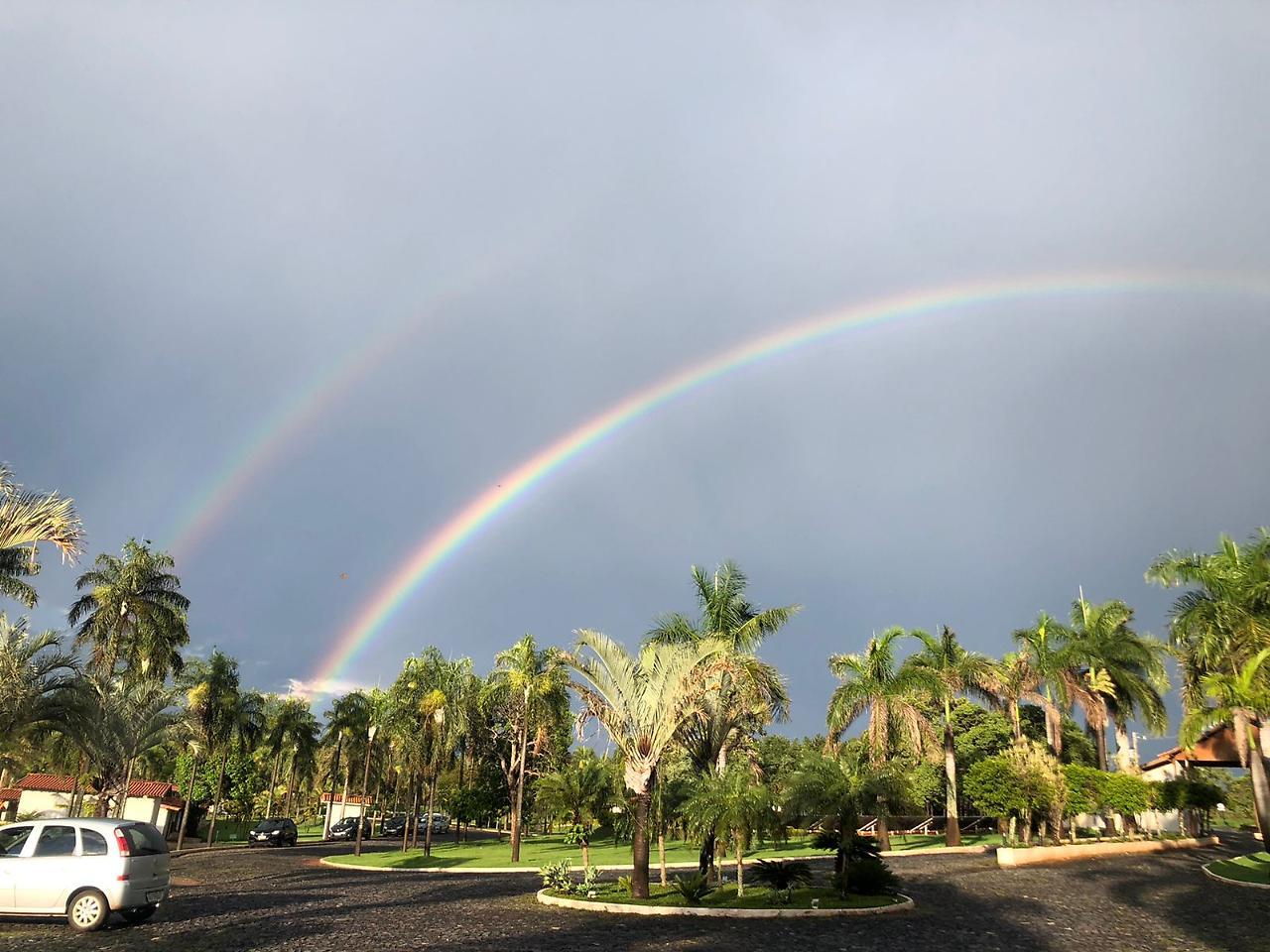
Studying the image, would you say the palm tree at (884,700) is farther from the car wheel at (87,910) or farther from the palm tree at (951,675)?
the car wheel at (87,910)

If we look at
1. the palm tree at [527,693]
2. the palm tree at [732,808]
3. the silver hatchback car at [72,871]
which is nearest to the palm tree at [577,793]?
the palm tree at [527,693]

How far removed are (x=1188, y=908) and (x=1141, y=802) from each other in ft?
74.8

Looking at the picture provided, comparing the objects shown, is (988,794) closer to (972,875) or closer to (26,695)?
(972,875)

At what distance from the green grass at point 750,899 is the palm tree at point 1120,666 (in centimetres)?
3140

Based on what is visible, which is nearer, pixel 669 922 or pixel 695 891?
pixel 669 922

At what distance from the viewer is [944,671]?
43250 millimetres

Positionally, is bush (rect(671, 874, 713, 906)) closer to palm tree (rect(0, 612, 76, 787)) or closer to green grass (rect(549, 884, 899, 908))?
green grass (rect(549, 884, 899, 908))

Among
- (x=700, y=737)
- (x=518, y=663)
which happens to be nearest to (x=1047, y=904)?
(x=700, y=737)

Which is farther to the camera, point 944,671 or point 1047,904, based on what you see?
point 944,671

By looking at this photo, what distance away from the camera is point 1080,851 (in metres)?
36.0

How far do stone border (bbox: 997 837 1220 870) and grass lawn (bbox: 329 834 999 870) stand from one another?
28.3 ft

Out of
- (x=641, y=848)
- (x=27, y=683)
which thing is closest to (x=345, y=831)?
(x=27, y=683)

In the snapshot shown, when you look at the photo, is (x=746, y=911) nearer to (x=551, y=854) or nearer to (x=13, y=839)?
(x=13, y=839)

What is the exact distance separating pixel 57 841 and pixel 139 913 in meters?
2.54
